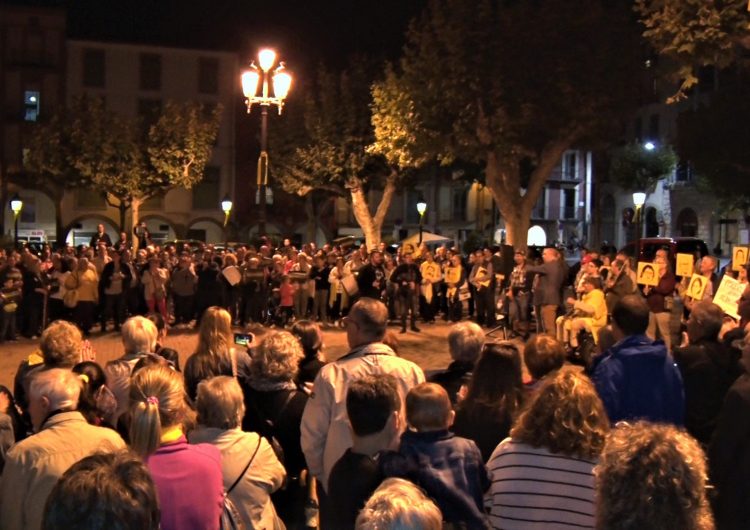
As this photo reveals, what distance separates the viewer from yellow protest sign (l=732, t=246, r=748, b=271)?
42.6ft

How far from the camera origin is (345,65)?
53.0 metres

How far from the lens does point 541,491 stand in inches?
150

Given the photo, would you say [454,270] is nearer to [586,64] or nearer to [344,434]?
[586,64]

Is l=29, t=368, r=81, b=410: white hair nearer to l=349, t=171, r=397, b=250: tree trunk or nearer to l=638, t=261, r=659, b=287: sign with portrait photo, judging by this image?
l=638, t=261, r=659, b=287: sign with portrait photo

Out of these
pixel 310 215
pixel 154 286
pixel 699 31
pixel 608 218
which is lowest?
pixel 154 286

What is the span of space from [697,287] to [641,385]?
8379 millimetres

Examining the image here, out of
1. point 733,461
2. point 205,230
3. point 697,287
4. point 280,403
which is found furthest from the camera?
point 205,230

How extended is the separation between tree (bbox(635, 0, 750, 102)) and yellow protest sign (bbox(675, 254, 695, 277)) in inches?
120

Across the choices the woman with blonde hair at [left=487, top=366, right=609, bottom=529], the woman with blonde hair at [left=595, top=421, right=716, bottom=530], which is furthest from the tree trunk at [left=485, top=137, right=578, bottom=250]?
the woman with blonde hair at [left=595, top=421, right=716, bottom=530]

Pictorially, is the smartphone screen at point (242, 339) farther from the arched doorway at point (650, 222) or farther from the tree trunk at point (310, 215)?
the arched doorway at point (650, 222)

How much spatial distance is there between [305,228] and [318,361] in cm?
4557

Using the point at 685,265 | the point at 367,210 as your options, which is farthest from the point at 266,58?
the point at 367,210

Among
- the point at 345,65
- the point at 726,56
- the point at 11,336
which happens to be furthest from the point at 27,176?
the point at 726,56

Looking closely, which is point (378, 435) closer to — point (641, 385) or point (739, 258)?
point (641, 385)
